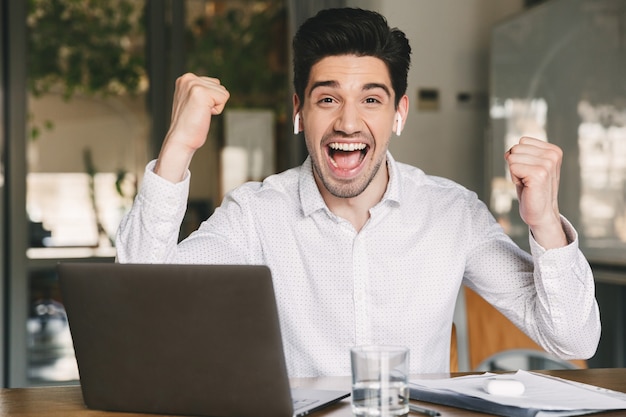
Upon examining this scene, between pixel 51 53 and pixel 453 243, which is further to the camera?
pixel 51 53

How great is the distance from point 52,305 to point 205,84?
9.77 ft

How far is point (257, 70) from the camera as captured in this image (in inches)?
180

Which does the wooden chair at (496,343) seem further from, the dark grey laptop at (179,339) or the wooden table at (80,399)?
the dark grey laptop at (179,339)

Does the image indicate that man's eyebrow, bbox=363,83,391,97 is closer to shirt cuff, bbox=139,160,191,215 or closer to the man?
the man

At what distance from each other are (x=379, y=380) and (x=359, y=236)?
2.35 ft

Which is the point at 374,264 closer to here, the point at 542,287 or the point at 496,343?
the point at 542,287

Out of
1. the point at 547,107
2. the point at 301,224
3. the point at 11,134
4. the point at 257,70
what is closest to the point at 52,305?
the point at 11,134

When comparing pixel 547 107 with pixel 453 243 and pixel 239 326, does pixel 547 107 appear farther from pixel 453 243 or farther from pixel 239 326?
pixel 239 326

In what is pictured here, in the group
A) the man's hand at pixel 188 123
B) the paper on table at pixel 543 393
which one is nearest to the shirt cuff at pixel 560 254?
the paper on table at pixel 543 393

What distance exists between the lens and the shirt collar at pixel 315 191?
1.80m

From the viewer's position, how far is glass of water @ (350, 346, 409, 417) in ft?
3.46

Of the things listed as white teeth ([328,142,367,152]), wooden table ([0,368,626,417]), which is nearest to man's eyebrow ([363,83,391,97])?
white teeth ([328,142,367,152])

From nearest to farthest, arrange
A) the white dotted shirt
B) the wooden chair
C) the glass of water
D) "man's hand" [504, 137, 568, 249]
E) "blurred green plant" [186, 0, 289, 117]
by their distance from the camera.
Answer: the glass of water < "man's hand" [504, 137, 568, 249] < the white dotted shirt < the wooden chair < "blurred green plant" [186, 0, 289, 117]

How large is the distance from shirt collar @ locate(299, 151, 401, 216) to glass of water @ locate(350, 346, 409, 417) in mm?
739
